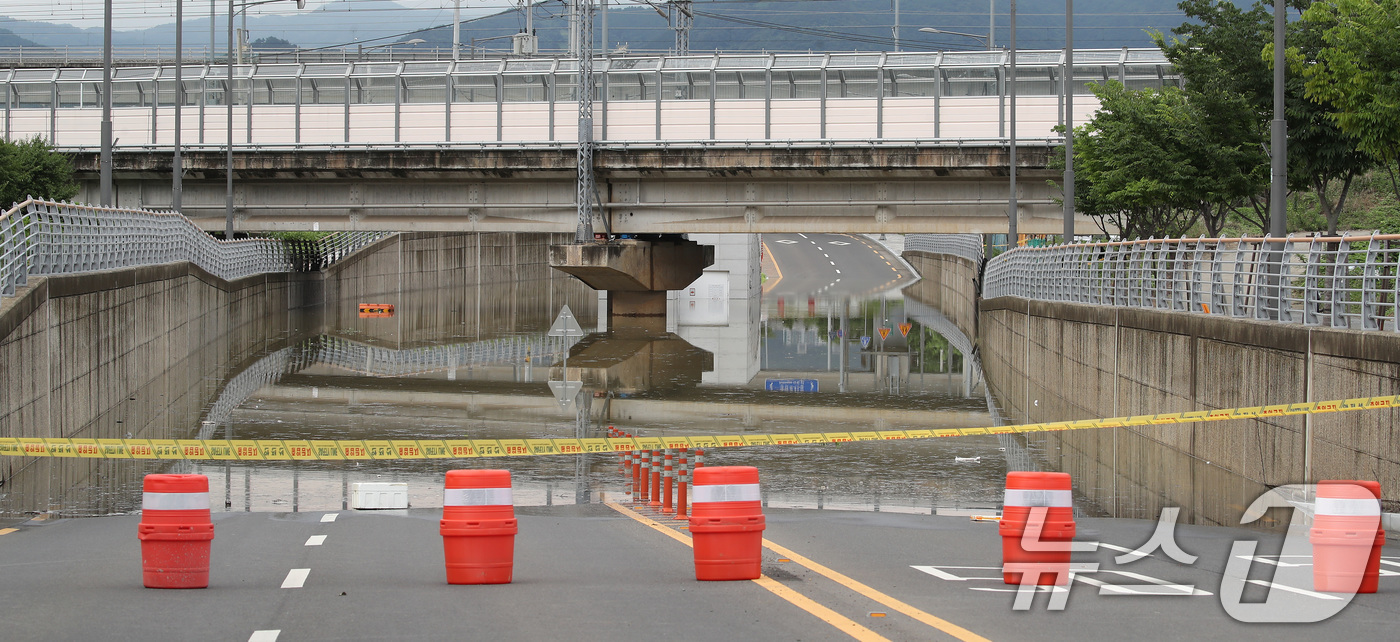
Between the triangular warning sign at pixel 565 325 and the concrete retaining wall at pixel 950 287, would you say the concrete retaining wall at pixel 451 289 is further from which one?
the concrete retaining wall at pixel 950 287

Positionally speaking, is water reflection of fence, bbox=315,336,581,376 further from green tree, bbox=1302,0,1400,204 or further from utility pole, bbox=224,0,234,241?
green tree, bbox=1302,0,1400,204

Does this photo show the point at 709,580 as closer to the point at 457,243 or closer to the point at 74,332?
the point at 74,332

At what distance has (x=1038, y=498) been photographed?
9.16 metres

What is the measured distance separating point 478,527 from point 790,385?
23781 millimetres

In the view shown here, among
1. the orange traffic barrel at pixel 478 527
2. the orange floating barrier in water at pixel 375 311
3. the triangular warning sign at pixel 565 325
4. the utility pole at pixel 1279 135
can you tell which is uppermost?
the utility pole at pixel 1279 135

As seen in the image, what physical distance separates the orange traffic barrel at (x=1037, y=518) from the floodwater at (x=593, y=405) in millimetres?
5725

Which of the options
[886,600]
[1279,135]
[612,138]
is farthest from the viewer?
[612,138]

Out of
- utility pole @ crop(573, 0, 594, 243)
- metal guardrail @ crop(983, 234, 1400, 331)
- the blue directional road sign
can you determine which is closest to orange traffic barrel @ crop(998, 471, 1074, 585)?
metal guardrail @ crop(983, 234, 1400, 331)

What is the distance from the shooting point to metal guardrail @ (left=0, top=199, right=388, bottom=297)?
60.6 feet

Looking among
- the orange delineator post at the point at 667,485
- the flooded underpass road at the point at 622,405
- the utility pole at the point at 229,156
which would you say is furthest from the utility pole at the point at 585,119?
the orange delineator post at the point at 667,485

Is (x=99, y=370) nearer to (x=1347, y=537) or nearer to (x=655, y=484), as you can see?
(x=655, y=484)

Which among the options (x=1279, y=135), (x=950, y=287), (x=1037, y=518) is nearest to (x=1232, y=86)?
(x=1279, y=135)

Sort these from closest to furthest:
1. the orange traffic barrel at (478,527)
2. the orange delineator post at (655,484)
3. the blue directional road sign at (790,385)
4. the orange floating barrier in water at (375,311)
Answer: the orange traffic barrel at (478,527)
the orange delineator post at (655,484)
the blue directional road sign at (790,385)
the orange floating barrier in water at (375,311)

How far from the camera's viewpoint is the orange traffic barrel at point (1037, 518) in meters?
9.16
